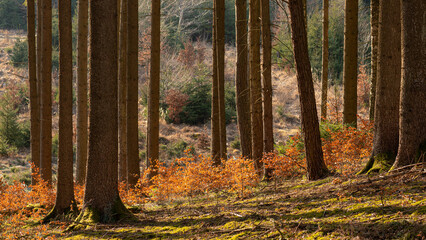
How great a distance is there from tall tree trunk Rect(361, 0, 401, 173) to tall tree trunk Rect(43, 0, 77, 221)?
5483 mm

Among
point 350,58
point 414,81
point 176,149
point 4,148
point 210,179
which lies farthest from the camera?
point 176,149

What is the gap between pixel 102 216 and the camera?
6105 mm

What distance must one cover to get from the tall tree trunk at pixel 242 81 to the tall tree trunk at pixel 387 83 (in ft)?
13.0

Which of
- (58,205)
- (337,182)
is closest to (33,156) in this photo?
(58,205)

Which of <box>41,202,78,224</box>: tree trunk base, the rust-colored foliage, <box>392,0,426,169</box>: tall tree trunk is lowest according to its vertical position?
<box>41,202,78,224</box>: tree trunk base

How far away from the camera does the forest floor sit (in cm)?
337

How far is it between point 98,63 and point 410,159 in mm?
4739

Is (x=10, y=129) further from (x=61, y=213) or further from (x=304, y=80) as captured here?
(x=304, y=80)

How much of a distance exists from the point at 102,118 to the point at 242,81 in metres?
4.39

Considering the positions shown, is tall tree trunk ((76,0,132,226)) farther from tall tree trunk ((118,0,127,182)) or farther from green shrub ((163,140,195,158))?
green shrub ((163,140,195,158))

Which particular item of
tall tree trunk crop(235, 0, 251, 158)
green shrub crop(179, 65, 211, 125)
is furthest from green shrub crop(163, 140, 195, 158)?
tall tree trunk crop(235, 0, 251, 158)

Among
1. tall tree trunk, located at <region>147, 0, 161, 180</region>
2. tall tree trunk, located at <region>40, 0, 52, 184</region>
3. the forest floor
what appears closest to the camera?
the forest floor

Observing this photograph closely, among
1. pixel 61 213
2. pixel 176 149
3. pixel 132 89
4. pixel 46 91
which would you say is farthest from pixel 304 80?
pixel 176 149

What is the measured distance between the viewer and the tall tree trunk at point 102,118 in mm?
6031
